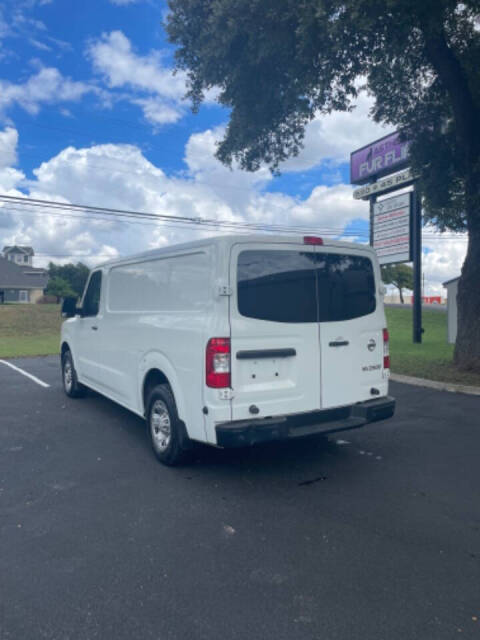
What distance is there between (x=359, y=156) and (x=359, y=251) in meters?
17.8

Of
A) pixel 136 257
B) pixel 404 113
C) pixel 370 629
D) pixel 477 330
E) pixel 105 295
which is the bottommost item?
pixel 370 629

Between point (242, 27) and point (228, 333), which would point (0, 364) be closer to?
point (242, 27)

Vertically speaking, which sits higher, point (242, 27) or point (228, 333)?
point (242, 27)

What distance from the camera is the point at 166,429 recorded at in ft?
16.0

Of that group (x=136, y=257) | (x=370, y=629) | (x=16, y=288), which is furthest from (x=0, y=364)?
(x=16, y=288)

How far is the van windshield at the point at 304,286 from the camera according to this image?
4.27 m

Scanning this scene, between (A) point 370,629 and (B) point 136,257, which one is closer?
(A) point 370,629

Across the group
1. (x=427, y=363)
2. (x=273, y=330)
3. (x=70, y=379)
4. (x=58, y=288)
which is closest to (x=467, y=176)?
(x=427, y=363)

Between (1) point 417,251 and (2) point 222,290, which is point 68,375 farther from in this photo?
(1) point 417,251

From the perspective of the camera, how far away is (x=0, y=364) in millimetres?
13797

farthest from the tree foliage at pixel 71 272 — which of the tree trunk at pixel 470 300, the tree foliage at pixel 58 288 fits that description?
the tree trunk at pixel 470 300

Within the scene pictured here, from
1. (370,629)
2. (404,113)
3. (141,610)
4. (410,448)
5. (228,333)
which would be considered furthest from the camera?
(404,113)

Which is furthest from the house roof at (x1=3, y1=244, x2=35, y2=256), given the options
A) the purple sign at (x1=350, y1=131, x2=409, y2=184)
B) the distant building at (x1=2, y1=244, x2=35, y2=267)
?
the purple sign at (x1=350, y1=131, x2=409, y2=184)

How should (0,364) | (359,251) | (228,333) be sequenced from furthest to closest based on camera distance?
(0,364) → (359,251) → (228,333)
